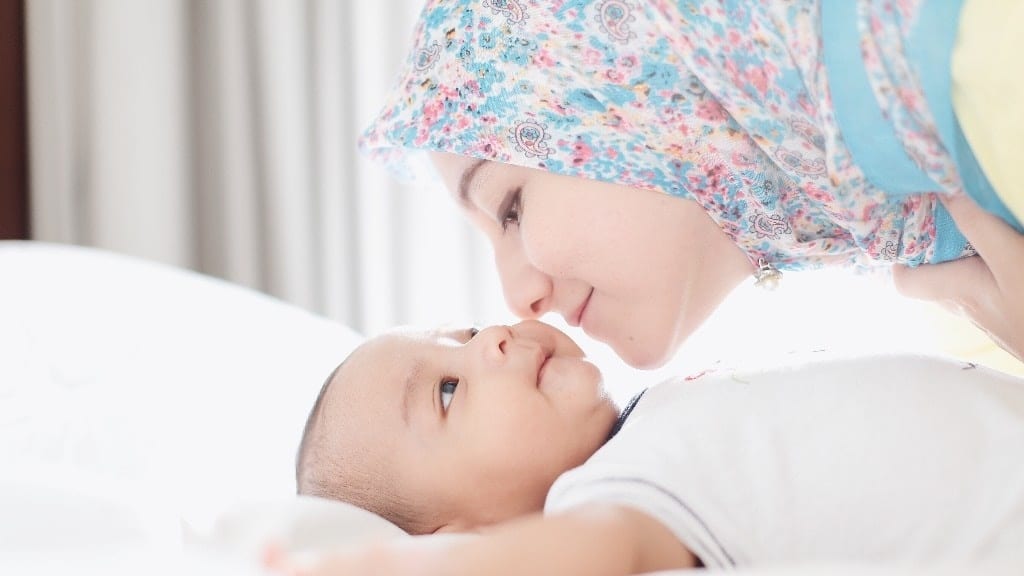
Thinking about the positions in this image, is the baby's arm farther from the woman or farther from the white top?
the woman

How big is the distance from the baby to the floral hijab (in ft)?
0.84

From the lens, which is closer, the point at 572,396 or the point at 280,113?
the point at 572,396

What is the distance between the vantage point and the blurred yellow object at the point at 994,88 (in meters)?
1.00

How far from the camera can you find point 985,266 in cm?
130

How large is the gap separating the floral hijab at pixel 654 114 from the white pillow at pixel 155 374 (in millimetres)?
391

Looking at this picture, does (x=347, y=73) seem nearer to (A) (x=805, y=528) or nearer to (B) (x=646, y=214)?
(B) (x=646, y=214)

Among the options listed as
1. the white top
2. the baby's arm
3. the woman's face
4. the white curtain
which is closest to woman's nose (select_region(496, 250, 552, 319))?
the woman's face

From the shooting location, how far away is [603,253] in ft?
4.31

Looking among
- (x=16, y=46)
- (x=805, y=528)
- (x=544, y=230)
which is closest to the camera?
(x=805, y=528)

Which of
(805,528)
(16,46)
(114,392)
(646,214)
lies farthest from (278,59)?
(805,528)

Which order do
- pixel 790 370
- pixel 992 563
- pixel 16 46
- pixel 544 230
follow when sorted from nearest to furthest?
pixel 992 563, pixel 790 370, pixel 544 230, pixel 16 46

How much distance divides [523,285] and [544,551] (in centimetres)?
61

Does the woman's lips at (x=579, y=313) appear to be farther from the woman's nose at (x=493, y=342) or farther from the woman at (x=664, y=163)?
the woman's nose at (x=493, y=342)

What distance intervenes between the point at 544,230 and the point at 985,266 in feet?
1.66
